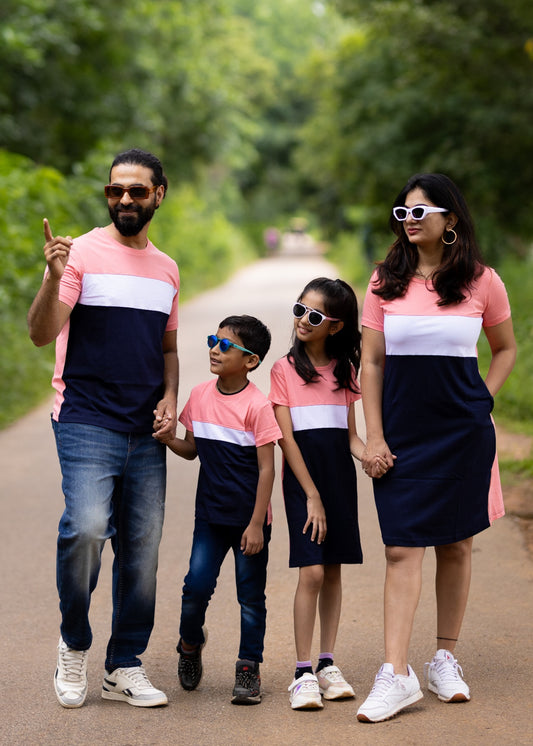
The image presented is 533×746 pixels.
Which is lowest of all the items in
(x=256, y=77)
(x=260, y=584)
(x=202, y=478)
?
(x=260, y=584)

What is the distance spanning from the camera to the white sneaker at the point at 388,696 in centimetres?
380

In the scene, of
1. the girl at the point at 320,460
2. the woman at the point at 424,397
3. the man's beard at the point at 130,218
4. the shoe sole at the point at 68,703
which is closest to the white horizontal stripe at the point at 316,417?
the girl at the point at 320,460

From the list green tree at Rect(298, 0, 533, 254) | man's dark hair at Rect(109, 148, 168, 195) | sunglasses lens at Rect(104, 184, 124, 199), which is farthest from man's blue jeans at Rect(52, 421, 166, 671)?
green tree at Rect(298, 0, 533, 254)

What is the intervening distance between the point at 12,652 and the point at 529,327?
8.89m

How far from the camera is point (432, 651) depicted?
463 centimetres

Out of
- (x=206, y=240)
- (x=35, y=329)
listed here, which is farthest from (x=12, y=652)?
(x=206, y=240)

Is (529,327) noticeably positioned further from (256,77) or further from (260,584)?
(256,77)

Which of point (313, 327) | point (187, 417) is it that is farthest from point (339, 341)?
point (187, 417)

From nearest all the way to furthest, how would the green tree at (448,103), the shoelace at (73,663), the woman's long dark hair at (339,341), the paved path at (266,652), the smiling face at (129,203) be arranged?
1. the paved path at (266,652)
2. the smiling face at (129,203)
3. the shoelace at (73,663)
4. the woman's long dark hair at (339,341)
5. the green tree at (448,103)

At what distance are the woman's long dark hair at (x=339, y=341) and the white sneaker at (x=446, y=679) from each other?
3.49 feet

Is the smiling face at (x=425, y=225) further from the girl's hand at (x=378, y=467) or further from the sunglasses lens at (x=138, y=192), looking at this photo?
the sunglasses lens at (x=138, y=192)

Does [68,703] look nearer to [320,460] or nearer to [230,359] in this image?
[320,460]

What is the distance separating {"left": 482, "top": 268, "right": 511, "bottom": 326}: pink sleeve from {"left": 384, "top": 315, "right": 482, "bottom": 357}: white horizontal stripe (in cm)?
15

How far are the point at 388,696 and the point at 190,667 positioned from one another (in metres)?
0.79
